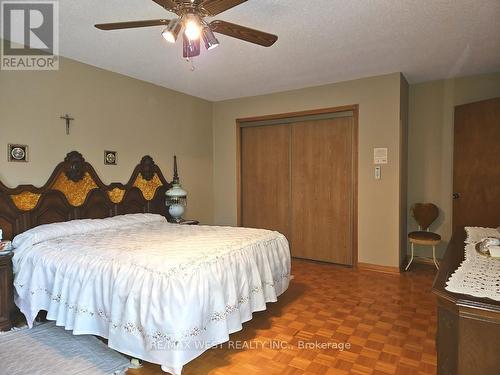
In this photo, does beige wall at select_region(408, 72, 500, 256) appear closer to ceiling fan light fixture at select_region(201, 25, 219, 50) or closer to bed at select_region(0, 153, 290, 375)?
bed at select_region(0, 153, 290, 375)

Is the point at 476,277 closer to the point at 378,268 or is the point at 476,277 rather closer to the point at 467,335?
the point at 467,335

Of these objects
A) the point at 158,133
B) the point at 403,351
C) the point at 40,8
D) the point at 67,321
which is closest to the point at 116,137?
the point at 158,133

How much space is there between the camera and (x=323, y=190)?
4.44 m

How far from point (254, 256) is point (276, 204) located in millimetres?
Answer: 2350

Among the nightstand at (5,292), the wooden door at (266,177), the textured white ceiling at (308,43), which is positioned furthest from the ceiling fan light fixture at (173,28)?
the wooden door at (266,177)

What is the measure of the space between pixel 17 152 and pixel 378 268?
4188mm

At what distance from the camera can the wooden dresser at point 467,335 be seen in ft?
3.29

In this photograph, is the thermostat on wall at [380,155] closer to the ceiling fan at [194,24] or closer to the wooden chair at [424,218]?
the wooden chair at [424,218]

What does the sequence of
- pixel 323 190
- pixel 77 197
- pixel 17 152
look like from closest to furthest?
pixel 17 152 → pixel 77 197 → pixel 323 190

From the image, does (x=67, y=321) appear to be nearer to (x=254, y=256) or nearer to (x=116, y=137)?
(x=254, y=256)

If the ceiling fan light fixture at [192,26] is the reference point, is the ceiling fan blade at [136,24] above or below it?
above

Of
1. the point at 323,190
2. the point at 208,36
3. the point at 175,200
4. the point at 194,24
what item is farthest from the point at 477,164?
the point at 175,200

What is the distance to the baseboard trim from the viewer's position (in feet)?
12.8

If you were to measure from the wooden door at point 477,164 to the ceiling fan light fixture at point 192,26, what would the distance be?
3.54m
